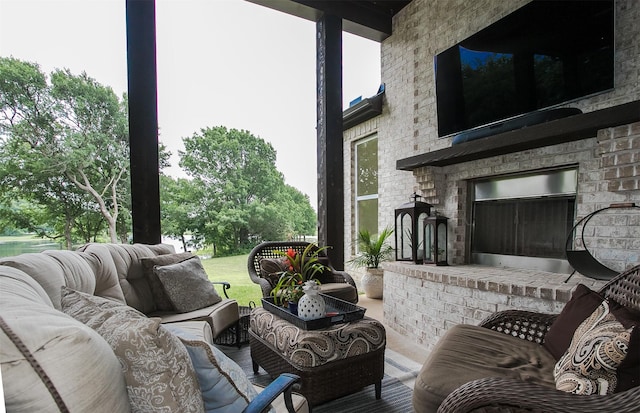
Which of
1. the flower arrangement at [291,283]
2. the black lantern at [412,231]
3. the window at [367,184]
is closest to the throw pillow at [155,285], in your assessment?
the flower arrangement at [291,283]

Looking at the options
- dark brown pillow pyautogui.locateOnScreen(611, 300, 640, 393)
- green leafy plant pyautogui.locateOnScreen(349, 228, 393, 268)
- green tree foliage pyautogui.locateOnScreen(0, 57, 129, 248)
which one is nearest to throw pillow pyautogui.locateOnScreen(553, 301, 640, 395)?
dark brown pillow pyautogui.locateOnScreen(611, 300, 640, 393)

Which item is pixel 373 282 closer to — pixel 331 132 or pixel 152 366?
pixel 331 132

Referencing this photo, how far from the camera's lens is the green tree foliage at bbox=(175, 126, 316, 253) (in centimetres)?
435

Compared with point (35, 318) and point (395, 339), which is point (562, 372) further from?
point (395, 339)

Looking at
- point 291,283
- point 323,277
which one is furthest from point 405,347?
point 291,283

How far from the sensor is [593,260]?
2129 millimetres

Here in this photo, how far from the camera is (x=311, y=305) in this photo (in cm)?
186

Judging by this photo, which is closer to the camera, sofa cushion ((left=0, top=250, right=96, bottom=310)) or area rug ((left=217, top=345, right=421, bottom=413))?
sofa cushion ((left=0, top=250, right=96, bottom=310))

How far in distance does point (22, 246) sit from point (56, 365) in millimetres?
2790

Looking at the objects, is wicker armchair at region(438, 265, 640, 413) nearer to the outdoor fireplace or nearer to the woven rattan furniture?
the woven rattan furniture

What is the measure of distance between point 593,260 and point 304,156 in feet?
11.8

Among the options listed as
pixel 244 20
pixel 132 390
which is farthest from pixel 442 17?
pixel 132 390

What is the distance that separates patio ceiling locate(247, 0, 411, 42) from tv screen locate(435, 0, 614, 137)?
1.27 m

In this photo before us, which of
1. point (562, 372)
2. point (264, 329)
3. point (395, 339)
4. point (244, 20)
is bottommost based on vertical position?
point (395, 339)
